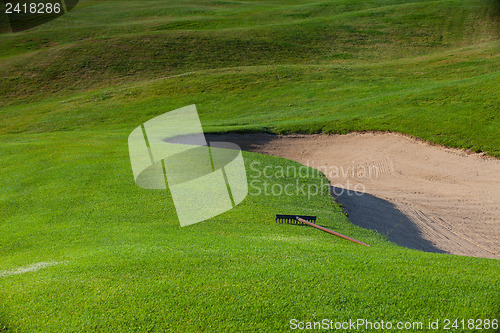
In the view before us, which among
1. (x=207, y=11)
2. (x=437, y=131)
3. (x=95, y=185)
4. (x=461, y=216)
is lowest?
(x=461, y=216)

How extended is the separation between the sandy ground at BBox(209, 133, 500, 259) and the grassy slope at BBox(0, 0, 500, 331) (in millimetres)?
1515

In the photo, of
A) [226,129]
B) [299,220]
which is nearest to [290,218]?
[299,220]

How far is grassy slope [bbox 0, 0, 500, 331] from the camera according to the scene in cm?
651

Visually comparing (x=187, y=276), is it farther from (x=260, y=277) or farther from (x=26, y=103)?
(x=26, y=103)

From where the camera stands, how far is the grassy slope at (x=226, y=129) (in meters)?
6.51

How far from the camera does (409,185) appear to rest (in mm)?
20047

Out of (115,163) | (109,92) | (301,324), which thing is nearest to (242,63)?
(109,92)

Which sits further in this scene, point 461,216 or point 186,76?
point 186,76

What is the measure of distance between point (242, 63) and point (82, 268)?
4397 cm

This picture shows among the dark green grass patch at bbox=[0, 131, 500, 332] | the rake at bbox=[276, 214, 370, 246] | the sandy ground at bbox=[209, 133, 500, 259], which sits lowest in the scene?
the sandy ground at bbox=[209, 133, 500, 259]

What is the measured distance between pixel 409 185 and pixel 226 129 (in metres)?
14.7

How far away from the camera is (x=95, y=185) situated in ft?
46.4

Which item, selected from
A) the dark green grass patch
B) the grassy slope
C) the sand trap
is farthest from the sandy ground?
the sand trap

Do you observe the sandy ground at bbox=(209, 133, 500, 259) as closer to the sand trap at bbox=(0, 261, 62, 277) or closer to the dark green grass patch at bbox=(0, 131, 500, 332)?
the dark green grass patch at bbox=(0, 131, 500, 332)
